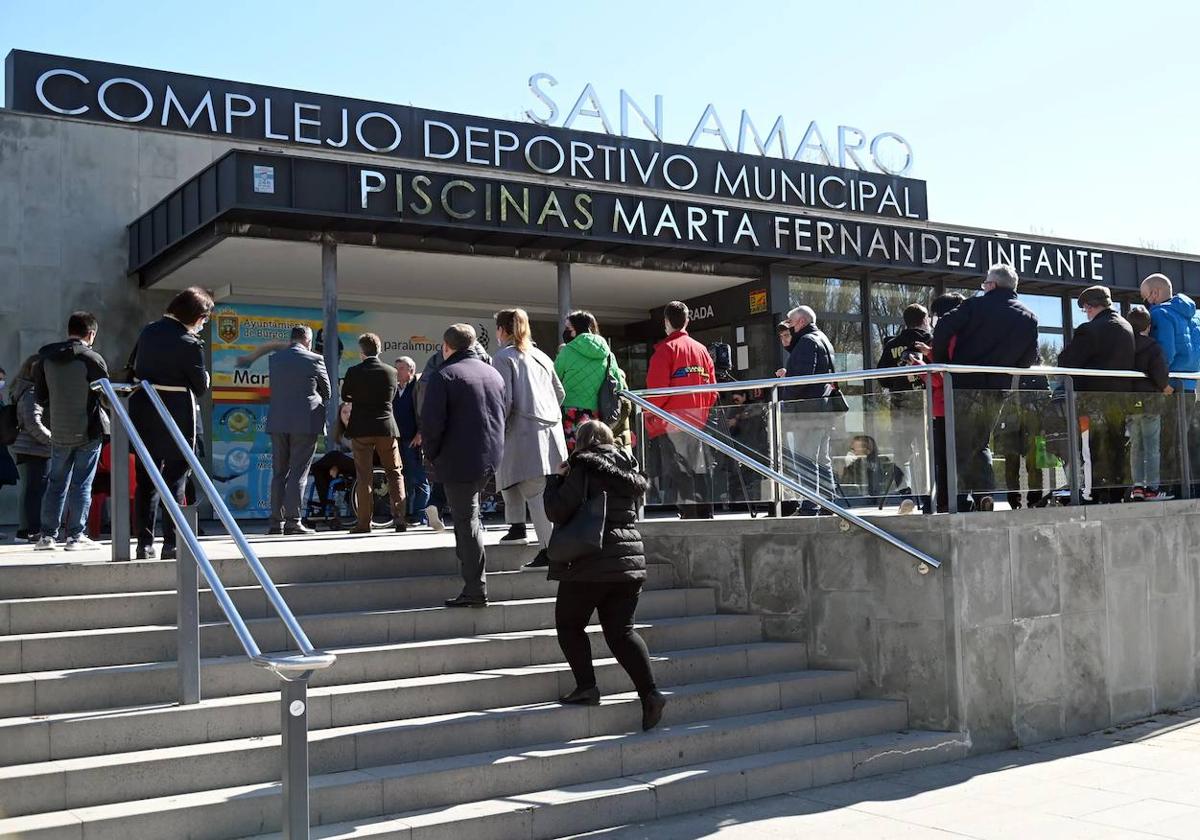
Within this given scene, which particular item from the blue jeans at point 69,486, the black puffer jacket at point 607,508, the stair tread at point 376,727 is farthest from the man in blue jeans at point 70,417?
the black puffer jacket at point 607,508

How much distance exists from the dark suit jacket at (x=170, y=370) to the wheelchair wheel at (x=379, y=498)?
3.15 meters

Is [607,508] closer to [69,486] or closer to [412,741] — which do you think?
[412,741]

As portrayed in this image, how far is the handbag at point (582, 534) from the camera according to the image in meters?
6.64

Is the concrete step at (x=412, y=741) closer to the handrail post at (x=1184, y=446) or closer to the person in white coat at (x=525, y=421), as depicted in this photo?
the person in white coat at (x=525, y=421)

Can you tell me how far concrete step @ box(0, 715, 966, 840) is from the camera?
5258 mm

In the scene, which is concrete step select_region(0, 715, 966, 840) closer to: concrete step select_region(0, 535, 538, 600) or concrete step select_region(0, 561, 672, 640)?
concrete step select_region(0, 561, 672, 640)

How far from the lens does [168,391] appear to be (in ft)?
26.8

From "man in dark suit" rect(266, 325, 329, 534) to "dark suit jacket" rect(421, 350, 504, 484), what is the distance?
2908 mm

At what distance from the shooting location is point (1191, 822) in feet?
19.9

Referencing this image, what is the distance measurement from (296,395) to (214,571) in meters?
4.43

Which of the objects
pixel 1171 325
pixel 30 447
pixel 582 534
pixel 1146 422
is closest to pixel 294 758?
pixel 582 534

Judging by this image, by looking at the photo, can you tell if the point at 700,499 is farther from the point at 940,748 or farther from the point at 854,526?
the point at 940,748

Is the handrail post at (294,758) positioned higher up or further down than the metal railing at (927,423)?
further down

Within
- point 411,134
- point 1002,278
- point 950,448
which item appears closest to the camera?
point 950,448
